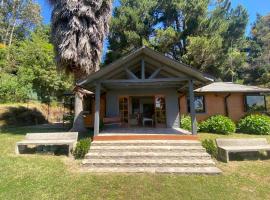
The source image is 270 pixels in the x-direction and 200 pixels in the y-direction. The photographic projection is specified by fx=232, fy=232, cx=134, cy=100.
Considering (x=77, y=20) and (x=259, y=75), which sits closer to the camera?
(x=77, y=20)

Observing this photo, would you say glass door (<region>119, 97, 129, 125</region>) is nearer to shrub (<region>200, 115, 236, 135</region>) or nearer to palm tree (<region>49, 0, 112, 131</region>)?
palm tree (<region>49, 0, 112, 131</region>)

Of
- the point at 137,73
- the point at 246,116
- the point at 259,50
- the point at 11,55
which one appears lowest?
the point at 246,116

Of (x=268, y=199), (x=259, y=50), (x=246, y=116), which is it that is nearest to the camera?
(x=268, y=199)

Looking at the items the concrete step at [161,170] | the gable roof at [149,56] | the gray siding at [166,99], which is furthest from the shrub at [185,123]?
the concrete step at [161,170]

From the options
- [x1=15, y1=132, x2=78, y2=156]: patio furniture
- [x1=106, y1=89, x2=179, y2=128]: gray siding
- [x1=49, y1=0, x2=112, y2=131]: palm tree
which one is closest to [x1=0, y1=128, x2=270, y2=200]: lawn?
[x1=15, y1=132, x2=78, y2=156]: patio furniture

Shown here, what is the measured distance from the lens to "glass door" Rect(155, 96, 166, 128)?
14078mm

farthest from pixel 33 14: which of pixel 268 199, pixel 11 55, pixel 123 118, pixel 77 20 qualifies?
pixel 268 199

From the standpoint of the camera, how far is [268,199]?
5.46m

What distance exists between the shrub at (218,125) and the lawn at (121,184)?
257 inches

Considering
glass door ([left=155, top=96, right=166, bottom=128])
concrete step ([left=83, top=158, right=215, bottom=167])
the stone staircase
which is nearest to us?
the stone staircase

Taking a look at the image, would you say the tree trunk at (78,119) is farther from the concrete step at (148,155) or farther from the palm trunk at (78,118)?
the concrete step at (148,155)

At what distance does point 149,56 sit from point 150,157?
466 centimetres

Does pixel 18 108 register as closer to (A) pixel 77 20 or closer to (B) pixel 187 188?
(A) pixel 77 20

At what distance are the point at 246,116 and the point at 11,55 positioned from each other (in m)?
25.0
